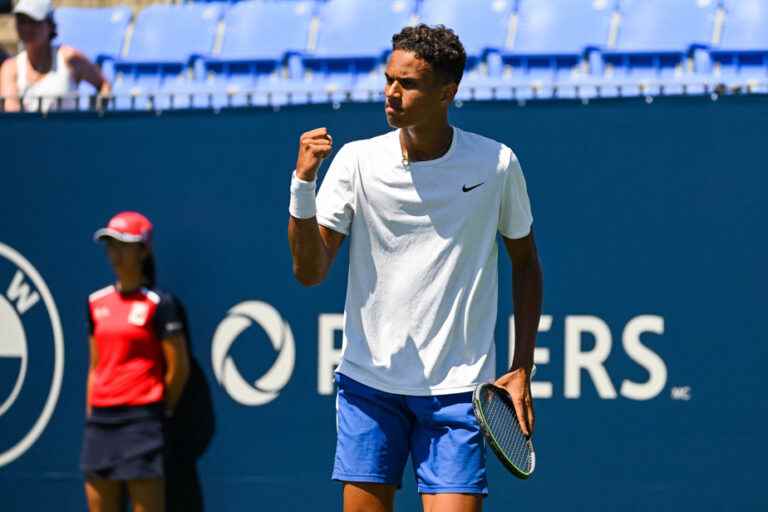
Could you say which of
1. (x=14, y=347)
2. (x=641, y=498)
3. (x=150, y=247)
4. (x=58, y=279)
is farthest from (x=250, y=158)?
(x=641, y=498)

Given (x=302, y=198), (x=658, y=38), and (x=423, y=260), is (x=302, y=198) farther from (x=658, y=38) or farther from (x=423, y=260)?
(x=658, y=38)

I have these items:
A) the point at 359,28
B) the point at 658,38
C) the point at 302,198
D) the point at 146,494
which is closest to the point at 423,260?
the point at 302,198

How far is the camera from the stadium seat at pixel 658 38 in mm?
7605

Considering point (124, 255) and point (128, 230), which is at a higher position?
point (128, 230)

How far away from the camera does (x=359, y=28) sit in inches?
339

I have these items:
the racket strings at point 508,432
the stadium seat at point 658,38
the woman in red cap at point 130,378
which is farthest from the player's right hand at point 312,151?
the stadium seat at point 658,38

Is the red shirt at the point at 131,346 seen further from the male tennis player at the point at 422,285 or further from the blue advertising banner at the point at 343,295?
the male tennis player at the point at 422,285

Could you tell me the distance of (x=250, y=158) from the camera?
621 cm

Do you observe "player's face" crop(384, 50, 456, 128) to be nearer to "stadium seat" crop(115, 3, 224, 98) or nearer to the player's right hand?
the player's right hand

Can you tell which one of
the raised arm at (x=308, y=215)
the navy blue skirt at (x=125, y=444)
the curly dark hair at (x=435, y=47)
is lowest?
the navy blue skirt at (x=125, y=444)

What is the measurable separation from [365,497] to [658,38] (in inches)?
194

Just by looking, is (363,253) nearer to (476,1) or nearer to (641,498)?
(641,498)

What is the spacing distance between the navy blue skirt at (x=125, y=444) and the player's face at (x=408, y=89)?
283 cm

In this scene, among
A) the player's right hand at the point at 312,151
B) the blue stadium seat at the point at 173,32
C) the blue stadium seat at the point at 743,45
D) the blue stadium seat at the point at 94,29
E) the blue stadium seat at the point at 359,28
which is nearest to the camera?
the player's right hand at the point at 312,151
